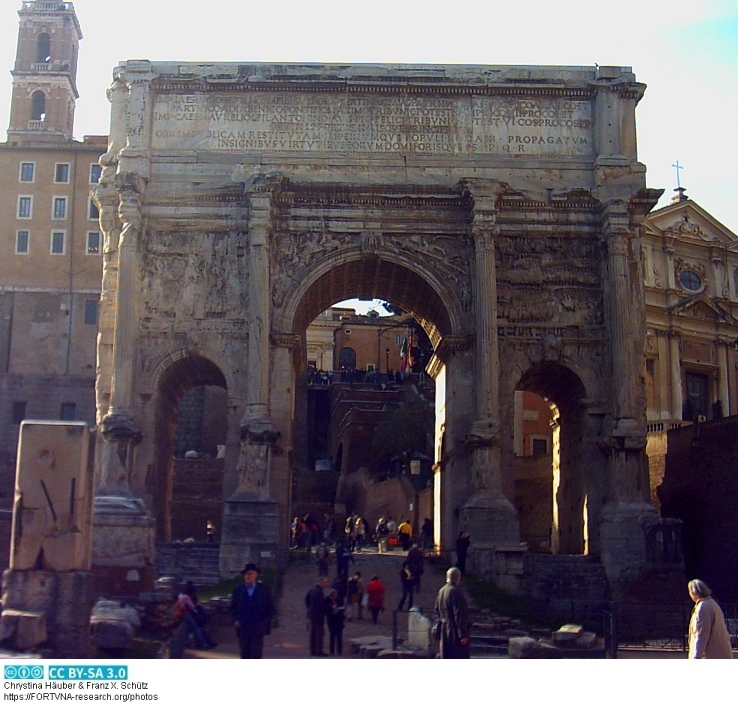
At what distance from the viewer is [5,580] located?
13625mm

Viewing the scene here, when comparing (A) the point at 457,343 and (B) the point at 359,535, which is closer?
(A) the point at 457,343

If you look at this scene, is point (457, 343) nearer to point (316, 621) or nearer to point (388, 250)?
point (388, 250)

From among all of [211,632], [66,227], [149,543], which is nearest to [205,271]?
[149,543]

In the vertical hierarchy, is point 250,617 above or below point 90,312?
below

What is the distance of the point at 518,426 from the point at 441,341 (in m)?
15.3

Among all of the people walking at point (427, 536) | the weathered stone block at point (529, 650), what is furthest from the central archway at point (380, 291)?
the weathered stone block at point (529, 650)

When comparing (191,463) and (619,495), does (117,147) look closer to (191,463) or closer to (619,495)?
(619,495)

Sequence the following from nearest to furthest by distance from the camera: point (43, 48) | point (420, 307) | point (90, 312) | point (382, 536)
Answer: point (420, 307), point (382, 536), point (90, 312), point (43, 48)

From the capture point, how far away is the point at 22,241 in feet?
188

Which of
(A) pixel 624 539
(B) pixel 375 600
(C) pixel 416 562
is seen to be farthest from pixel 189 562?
(A) pixel 624 539

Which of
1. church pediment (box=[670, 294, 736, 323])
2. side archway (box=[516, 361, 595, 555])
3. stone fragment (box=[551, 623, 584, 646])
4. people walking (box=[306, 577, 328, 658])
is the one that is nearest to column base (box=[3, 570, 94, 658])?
people walking (box=[306, 577, 328, 658])

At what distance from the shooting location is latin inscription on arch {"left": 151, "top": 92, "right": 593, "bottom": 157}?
30.2m

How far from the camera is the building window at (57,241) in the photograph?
57.1 metres
